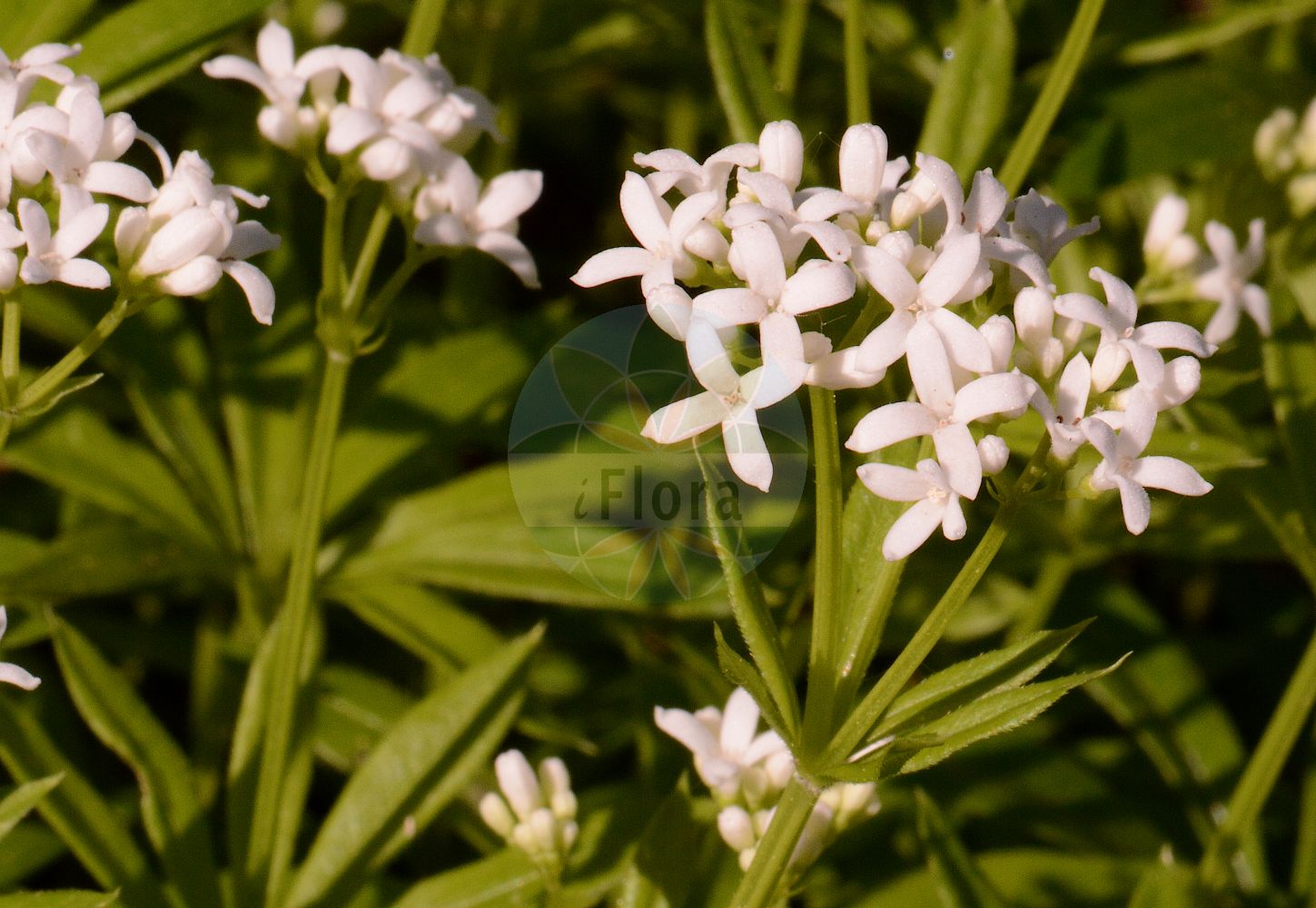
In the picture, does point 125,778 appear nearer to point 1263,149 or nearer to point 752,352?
point 752,352

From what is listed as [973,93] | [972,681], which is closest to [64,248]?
[972,681]

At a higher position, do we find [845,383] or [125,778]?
[845,383]

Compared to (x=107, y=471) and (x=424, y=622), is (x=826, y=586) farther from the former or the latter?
(x=107, y=471)

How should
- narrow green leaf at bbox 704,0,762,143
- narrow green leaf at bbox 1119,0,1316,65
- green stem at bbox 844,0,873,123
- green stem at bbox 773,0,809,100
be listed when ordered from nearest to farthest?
narrow green leaf at bbox 704,0,762,143 < green stem at bbox 844,0,873,123 < green stem at bbox 773,0,809,100 < narrow green leaf at bbox 1119,0,1316,65

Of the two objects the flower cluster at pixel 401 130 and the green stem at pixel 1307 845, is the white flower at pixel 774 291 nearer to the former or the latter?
the flower cluster at pixel 401 130

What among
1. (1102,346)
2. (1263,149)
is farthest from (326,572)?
(1263,149)

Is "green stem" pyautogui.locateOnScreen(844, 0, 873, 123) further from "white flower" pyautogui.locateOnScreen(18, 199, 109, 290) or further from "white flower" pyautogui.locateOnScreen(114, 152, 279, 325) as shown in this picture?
"white flower" pyautogui.locateOnScreen(18, 199, 109, 290)

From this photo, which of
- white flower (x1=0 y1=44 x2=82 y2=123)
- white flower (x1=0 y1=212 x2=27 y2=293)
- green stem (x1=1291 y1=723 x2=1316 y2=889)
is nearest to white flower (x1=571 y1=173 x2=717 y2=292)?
white flower (x1=0 y1=212 x2=27 y2=293)
